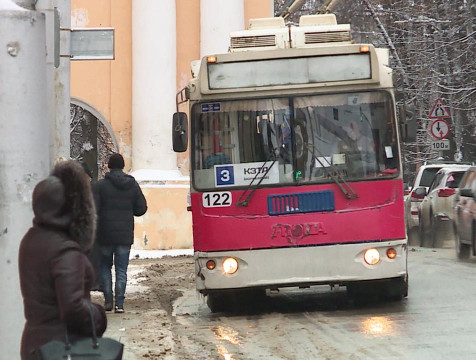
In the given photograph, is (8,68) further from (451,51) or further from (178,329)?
(451,51)

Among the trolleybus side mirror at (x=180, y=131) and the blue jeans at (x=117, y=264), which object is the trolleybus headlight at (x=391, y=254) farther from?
the blue jeans at (x=117, y=264)

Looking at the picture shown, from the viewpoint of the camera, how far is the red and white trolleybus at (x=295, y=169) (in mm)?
12820

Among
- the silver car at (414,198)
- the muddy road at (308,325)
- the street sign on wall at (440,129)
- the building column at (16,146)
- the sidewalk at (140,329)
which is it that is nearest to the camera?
the building column at (16,146)

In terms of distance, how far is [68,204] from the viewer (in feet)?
16.7

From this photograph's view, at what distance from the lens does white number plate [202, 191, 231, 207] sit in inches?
510

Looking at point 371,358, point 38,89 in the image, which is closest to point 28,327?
point 38,89

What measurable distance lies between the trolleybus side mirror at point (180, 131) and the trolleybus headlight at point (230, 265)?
4.33 feet

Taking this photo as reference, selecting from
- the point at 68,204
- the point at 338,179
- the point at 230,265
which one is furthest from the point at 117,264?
the point at 68,204

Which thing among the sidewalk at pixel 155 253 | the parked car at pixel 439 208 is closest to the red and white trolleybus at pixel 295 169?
the parked car at pixel 439 208

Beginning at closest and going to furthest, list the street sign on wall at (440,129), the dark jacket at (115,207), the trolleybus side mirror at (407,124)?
the trolleybus side mirror at (407,124) → the dark jacket at (115,207) → the street sign on wall at (440,129)

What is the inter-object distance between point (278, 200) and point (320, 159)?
64 cm

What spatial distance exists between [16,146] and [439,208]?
20.4 m

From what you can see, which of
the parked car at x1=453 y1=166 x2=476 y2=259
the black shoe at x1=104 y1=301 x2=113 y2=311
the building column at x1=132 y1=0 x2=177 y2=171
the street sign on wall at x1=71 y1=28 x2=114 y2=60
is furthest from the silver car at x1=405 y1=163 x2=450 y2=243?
the street sign on wall at x1=71 y1=28 x2=114 y2=60

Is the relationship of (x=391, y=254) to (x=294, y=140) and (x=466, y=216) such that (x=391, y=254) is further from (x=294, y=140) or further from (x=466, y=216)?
(x=466, y=216)
